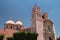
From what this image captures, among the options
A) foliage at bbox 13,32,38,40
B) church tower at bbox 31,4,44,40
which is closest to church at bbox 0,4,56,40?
church tower at bbox 31,4,44,40

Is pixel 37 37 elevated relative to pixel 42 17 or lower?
lower

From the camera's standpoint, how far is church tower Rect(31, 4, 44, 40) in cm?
3072

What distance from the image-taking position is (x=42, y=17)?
3403 cm

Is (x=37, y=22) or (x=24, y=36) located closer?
(x=24, y=36)

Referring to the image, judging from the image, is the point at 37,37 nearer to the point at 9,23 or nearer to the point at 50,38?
the point at 50,38

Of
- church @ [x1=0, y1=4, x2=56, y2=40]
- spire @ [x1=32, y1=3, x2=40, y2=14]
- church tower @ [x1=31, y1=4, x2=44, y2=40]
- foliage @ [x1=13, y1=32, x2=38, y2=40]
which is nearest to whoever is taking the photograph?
foliage @ [x1=13, y1=32, x2=38, y2=40]

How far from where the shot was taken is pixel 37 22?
3125cm

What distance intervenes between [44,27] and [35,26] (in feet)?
11.1

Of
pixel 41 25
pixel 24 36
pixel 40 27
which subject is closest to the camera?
pixel 24 36

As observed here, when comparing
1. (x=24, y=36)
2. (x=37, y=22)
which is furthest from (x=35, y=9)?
(x=24, y=36)

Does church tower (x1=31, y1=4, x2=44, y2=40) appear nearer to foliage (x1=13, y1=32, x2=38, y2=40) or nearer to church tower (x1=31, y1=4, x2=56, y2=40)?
church tower (x1=31, y1=4, x2=56, y2=40)

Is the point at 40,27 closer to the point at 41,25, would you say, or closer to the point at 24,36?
the point at 41,25

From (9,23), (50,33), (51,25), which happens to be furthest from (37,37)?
(9,23)

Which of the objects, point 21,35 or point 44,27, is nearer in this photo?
point 21,35
